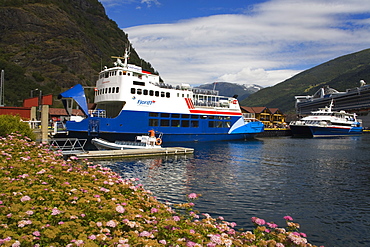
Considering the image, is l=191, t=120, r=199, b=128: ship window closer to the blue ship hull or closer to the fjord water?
the blue ship hull

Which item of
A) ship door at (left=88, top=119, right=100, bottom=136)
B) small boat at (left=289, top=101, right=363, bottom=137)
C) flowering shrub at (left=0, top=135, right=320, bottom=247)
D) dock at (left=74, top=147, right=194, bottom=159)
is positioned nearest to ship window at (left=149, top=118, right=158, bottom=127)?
ship door at (left=88, top=119, right=100, bottom=136)

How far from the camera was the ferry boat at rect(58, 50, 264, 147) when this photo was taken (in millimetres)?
33125

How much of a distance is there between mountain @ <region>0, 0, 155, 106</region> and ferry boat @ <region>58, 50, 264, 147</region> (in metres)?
43.4

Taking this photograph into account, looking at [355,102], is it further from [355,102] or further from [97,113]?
[97,113]

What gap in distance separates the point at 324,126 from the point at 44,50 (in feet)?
279

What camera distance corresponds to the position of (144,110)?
3588cm

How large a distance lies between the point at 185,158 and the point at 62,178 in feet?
62.8

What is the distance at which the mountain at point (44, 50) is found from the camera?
77688 millimetres

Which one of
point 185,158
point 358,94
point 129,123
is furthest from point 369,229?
point 358,94

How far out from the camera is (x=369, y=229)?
1084 cm

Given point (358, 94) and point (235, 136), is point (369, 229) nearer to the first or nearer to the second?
point (235, 136)

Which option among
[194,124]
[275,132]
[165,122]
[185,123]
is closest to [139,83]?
[165,122]

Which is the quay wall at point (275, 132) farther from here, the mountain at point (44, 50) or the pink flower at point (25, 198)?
the pink flower at point (25, 198)

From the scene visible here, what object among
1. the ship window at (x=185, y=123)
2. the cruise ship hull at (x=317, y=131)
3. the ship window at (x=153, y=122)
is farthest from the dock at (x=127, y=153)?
the cruise ship hull at (x=317, y=131)
